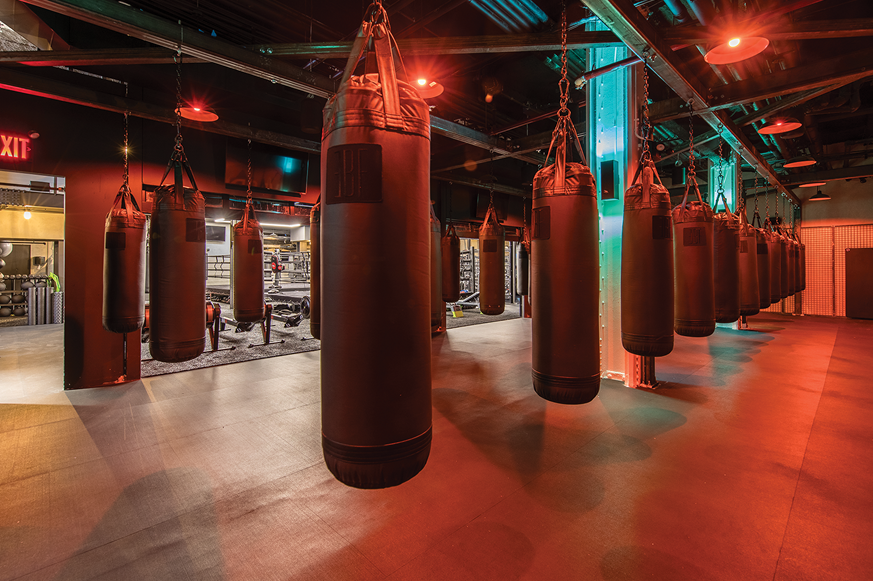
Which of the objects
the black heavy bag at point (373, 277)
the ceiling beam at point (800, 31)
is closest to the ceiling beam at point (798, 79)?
the ceiling beam at point (800, 31)

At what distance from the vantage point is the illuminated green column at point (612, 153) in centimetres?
446

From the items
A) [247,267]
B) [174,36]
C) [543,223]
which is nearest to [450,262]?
[247,267]

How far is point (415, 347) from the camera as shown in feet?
3.98

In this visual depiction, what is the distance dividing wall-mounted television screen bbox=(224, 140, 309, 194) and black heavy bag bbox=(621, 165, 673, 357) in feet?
16.3

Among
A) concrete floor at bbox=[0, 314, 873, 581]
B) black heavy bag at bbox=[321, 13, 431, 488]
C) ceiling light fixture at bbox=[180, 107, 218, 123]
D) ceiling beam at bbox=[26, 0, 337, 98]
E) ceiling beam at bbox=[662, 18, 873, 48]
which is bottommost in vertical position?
concrete floor at bbox=[0, 314, 873, 581]

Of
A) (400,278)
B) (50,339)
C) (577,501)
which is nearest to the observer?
(400,278)

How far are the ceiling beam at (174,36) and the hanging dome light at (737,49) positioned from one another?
306cm

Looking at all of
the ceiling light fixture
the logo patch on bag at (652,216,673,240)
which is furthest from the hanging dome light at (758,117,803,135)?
the ceiling light fixture

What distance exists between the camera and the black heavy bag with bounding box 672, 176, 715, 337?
3057 mm

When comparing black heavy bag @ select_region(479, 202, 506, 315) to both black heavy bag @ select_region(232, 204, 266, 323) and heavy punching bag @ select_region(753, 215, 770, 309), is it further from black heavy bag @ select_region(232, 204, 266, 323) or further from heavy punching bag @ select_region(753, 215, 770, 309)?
heavy punching bag @ select_region(753, 215, 770, 309)

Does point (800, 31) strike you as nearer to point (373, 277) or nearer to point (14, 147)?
point (373, 277)

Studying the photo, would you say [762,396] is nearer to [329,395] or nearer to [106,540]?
[329,395]

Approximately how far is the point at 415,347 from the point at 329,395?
11.8 inches

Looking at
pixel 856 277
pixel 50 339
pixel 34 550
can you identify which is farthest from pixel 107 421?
pixel 856 277
